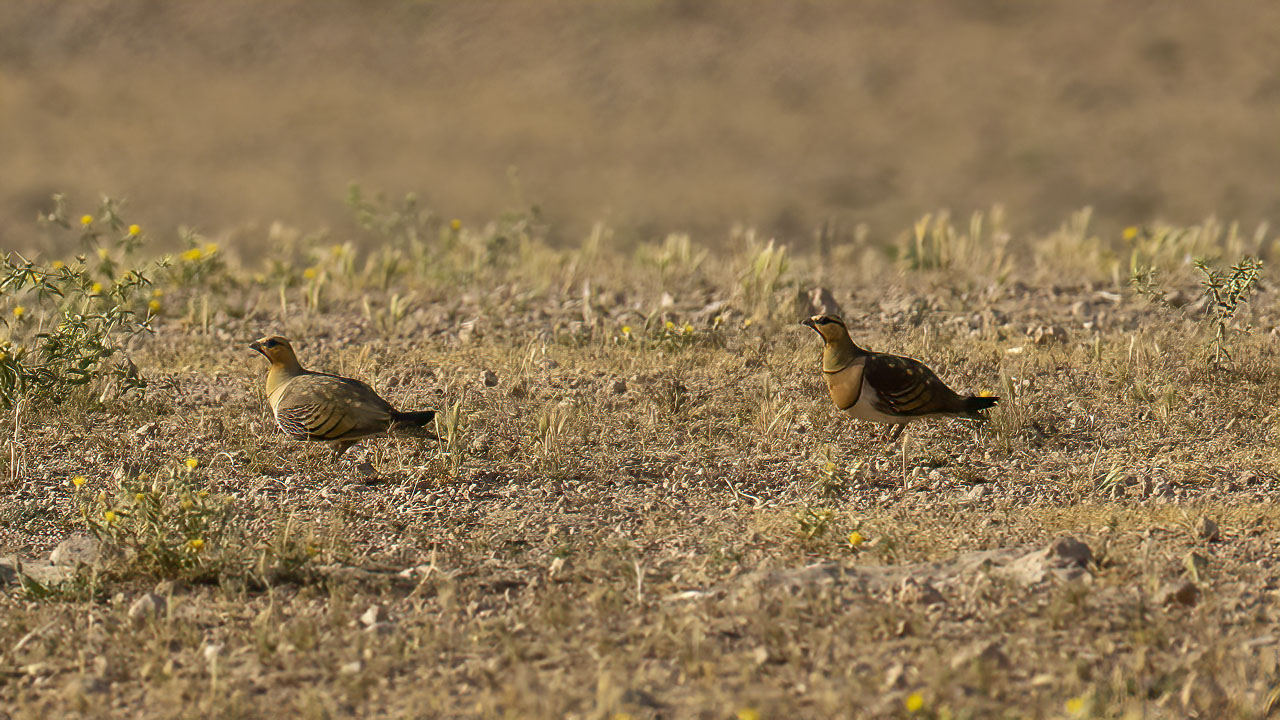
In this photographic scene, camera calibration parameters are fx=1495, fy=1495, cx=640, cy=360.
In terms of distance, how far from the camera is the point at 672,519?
18.4 ft

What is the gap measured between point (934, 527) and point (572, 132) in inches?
682

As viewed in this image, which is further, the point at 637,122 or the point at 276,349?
the point at 637,122

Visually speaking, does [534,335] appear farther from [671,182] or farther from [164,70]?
[164,70]

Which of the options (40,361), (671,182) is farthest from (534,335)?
(671,182)

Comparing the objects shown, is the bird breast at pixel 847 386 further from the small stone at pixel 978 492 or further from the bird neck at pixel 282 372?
the bird neck at pixel 282 372

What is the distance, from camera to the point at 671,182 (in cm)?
2006

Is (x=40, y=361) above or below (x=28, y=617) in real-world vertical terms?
above

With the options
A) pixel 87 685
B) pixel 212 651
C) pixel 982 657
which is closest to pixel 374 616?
pixel 212 651

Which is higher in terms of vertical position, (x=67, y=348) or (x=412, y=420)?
(x=67, y=348)

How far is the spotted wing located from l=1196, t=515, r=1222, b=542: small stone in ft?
4.40

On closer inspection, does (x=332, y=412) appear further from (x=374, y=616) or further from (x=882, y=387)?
(x=882, y=387)

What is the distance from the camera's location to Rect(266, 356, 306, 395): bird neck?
6.43 meters

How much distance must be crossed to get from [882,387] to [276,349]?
2.58m

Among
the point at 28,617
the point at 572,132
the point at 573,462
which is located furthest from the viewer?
the point at 572,132
